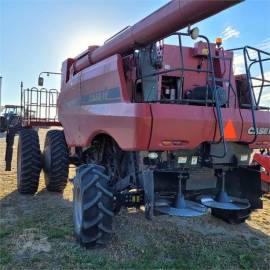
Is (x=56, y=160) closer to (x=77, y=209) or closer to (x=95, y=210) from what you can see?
(x=77, y=209)

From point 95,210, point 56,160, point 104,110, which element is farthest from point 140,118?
point 56,160

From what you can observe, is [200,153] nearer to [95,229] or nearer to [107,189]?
[107,189]

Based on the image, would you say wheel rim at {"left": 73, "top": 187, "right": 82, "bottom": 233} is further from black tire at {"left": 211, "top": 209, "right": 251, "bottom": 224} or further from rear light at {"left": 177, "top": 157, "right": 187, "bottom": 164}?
black tire at {"left": 211, "top": 209, "right": 251, "bottom": 224}

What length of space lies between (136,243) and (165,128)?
4.89ft

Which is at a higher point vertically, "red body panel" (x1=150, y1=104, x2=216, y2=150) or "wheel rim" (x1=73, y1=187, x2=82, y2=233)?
"red body panel" (x1=150, y1=104, x2=216, y2=150)

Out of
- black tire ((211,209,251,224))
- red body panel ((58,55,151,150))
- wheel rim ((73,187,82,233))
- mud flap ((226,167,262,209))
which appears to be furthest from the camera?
black tire ((211,209,251,224))

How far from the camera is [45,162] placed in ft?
22.1

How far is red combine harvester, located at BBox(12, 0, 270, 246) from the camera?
12.5 ft

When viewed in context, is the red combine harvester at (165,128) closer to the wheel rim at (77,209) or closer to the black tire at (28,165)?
the wheel rim at (77,209)

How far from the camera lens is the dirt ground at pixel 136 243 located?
12.6 ft

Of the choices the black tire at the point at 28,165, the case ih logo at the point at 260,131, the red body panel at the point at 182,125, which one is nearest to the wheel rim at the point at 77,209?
the red body panel at the point at 182,125

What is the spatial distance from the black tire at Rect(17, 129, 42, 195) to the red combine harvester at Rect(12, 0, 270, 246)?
1.42m

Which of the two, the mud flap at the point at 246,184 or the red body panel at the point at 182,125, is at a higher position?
the red body panel at the point at 182,125

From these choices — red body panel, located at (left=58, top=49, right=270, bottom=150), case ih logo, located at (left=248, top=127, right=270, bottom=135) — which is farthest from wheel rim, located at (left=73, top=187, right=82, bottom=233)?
case ih logo, located at (left=248, top=127, right=270, bottom=135)
